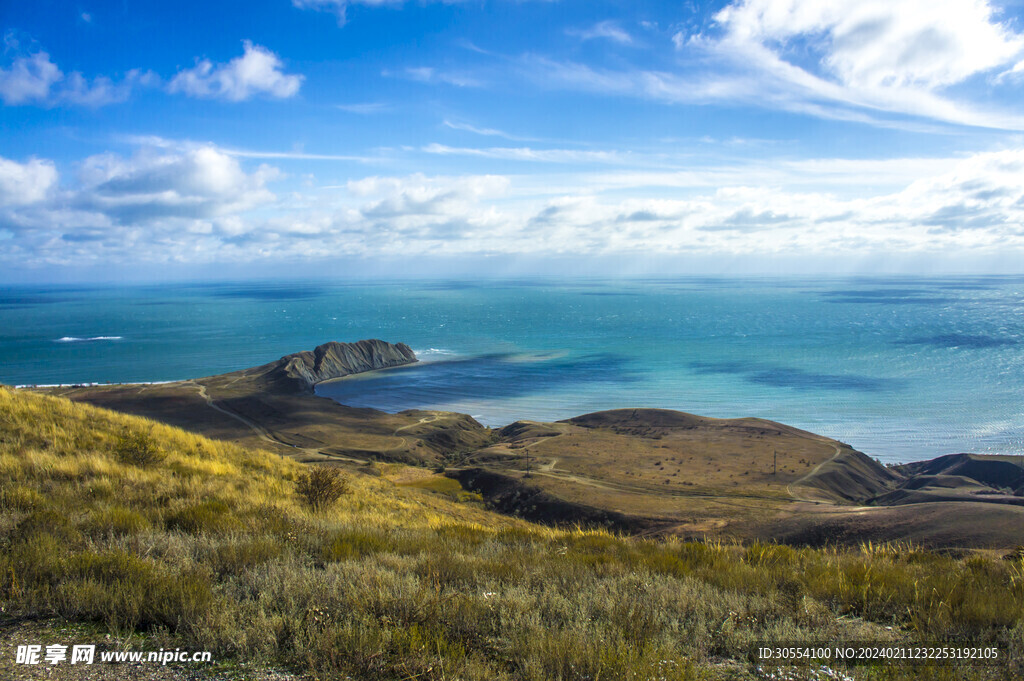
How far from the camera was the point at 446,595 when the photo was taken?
5293mm

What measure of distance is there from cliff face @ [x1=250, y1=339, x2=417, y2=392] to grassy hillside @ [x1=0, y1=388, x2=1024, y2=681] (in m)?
65.1

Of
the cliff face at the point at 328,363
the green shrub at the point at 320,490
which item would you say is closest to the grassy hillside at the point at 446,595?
the green shrub at the point at 320,490

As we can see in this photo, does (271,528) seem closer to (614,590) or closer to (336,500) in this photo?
(614,590)

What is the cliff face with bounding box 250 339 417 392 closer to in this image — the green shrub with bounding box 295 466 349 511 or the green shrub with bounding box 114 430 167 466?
the green shrub with bounding box 114 430 167 466

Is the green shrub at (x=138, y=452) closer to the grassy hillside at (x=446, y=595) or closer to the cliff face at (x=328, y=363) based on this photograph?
the grassy hillside at (x=446, y=595)

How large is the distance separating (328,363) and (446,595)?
3123 inches

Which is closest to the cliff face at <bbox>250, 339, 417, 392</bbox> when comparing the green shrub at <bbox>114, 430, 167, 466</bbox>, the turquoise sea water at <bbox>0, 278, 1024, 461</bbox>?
the turquoise sea water at <bbox>0, 278, 1024, 461</bbox>

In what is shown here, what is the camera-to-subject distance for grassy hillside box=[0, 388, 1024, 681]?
13.7ft

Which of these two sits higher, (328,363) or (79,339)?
(79,339)

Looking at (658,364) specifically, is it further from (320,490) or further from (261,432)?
(320,490)

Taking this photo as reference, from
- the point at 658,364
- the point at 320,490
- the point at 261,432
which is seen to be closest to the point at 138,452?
the point at 320,490

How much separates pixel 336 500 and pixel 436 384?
60949 millimetres

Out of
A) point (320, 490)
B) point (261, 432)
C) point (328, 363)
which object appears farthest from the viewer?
point (328, 363)

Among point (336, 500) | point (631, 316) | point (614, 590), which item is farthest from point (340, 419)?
point (631, 316)
